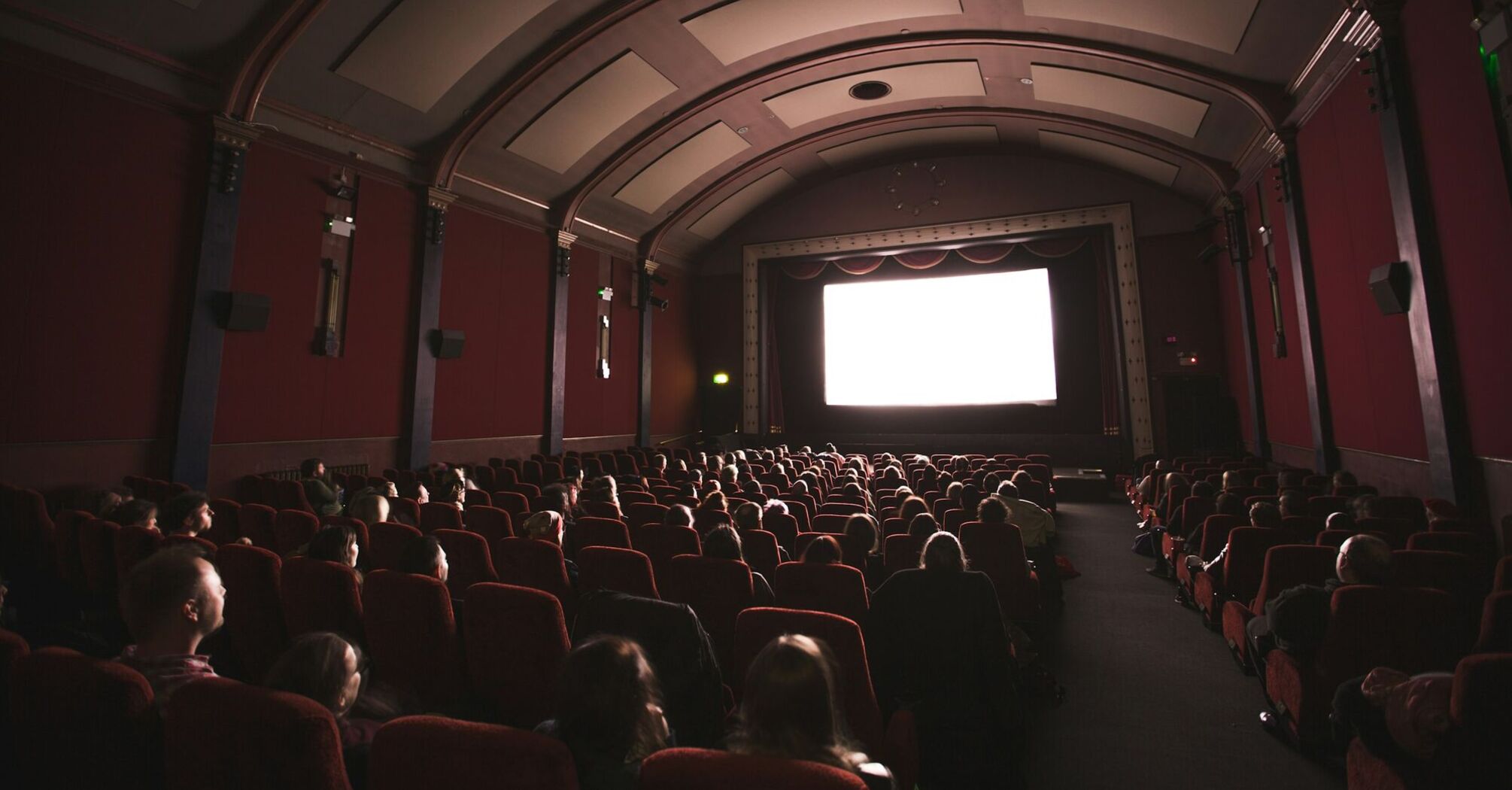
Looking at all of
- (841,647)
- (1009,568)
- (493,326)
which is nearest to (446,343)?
(493,326)

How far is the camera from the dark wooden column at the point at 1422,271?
206 inches

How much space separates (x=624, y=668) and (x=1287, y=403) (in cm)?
1083

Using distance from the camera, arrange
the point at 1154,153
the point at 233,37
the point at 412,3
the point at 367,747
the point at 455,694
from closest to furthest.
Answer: the point at 367,747 < the point at 455,694 < the point at 233,37 < the point at 412,3 < the point at 1154,153

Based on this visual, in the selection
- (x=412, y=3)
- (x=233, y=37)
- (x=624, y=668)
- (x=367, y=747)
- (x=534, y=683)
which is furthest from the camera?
(x=412, y=3)

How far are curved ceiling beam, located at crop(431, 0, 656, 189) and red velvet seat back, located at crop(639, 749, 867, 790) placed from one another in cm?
911

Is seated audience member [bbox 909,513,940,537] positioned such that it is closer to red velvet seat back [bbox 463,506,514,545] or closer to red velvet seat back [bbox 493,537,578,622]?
red velvet seat back [bbox 493,537,578,622]

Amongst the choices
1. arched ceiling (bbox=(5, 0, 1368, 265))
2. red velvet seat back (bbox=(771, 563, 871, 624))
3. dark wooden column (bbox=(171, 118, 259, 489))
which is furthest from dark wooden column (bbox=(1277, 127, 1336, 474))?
dark wooden column (bbox=(171, 118, 259, 489))

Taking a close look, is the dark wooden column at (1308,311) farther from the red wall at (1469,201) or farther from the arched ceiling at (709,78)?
the red wall at (1469,201)

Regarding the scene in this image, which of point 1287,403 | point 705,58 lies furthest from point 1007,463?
point 705,58

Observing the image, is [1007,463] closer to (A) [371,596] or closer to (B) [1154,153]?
(B) [1154,153]

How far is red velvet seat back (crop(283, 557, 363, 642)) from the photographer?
93.4 inches

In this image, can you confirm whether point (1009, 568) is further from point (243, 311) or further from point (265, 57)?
point (265, 57)

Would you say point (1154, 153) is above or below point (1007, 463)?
above

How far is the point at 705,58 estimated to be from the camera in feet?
31.8
